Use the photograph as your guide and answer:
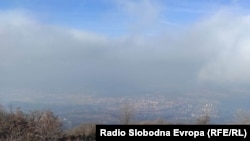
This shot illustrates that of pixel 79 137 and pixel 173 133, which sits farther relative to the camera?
pixel 79 137

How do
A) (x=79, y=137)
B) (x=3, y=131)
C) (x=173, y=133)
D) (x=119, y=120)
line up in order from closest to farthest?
(x=173, y=133) < (x=3, y=131) < (x=79, y=137) < (x=119, y=120)

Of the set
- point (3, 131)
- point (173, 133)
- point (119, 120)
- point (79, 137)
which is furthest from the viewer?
point (119, 120)

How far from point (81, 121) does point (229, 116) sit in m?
9.47

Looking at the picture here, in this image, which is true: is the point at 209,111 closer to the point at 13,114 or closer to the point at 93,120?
the point at 93,120

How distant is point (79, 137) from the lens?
1164 inches

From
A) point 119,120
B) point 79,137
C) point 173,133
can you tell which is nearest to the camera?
point 173,133

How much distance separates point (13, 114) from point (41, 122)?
1.81m

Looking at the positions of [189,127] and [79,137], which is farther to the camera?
[79,137]

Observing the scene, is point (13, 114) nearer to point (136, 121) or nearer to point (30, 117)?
point (30, 117)

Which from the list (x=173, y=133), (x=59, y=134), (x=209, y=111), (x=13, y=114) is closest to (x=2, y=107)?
(x=13, y=114)

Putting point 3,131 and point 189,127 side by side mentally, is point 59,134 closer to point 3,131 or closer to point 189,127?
point 3,131

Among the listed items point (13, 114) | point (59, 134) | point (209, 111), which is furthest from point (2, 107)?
point (209, 111)

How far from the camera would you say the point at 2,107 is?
3012 centimetres

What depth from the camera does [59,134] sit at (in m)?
28.4
